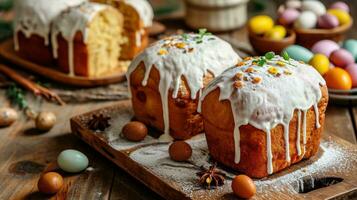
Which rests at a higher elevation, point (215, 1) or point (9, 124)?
point (215, 1)

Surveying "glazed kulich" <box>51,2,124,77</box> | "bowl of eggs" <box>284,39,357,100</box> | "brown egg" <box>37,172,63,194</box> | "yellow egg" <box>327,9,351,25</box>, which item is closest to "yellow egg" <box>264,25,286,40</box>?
"bowl of eggs" <box>284,39,357,100</box>

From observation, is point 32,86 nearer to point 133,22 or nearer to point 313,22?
point 133,22

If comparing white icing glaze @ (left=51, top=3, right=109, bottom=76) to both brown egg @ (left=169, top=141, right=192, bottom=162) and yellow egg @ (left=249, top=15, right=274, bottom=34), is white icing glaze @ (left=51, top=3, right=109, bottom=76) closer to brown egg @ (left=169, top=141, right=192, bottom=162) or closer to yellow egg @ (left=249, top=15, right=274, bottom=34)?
yellow egg @ (left=249, top=15, right=274, bottom=34)

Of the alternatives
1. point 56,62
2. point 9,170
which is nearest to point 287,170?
point 9,170

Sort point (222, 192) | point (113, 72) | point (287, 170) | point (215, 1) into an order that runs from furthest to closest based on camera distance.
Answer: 1. point (215, 1)
2. point (113, 72)
3. point (287, 170)
4. point (222, 192)

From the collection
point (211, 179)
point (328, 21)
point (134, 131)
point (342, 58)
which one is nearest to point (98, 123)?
point (134, 131)

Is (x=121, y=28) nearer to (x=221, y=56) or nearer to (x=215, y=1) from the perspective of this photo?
(x=215, y=1)

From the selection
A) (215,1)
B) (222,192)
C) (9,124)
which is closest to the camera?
(222,192)
